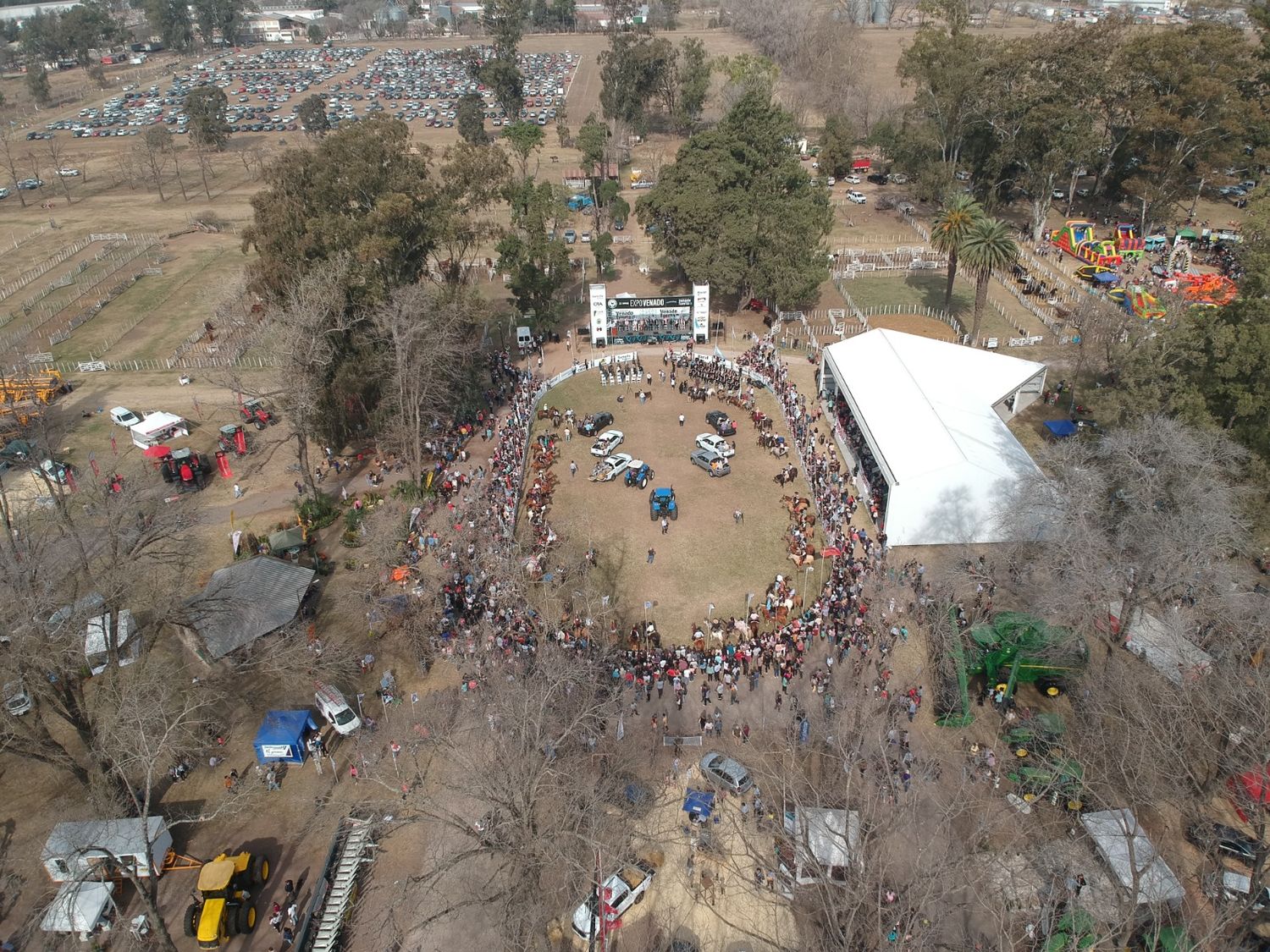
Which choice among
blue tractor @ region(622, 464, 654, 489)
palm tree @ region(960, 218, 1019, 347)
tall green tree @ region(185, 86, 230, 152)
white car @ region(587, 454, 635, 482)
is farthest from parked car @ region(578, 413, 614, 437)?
tall green tree @ region(185, 86, 230, 152)

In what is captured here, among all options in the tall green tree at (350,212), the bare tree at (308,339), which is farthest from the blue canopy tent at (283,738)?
the tall green tree at (350,212)

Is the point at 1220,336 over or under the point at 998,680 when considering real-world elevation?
over

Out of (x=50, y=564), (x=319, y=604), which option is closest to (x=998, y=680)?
(x=319, y=604)

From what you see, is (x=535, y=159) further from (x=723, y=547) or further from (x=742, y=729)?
(x=742, y=729)

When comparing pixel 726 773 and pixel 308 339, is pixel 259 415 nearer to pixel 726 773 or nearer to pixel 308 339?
pixel 308 339

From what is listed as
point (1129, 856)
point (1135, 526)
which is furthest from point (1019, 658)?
point (1129, 856)

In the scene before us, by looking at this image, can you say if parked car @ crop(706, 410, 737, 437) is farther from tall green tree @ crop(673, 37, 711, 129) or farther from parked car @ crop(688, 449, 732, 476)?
tall green tree @ crop(673, 37, 711, 129)

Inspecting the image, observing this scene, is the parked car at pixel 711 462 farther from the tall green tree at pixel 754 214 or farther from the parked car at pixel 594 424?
the tall green tree at pixel 754 214
